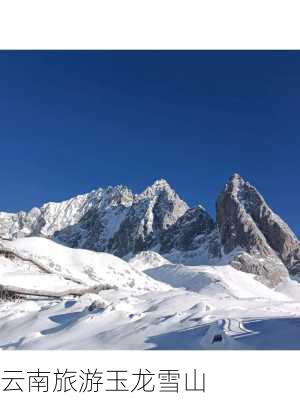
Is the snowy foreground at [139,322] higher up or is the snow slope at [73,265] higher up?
the snow slope at [73,265]

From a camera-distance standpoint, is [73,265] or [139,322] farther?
[73,265]

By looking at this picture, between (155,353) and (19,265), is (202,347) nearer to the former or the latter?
(155,353)

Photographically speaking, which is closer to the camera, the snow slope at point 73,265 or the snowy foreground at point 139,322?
the snowy foreground at point 139,322

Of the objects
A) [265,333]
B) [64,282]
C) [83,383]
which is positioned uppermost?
[64,282]

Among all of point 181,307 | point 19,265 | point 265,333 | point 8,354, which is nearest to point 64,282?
point 19,265

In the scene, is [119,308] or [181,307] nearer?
[119,308]

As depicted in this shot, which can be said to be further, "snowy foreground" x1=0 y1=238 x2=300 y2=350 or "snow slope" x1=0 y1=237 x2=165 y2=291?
"snow slope" x1=0 y1=237 x2=165 y2=291

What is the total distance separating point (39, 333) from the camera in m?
35.2

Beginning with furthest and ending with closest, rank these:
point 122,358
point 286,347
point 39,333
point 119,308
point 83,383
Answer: point 119,308
point 39,333
point 286,347
point 122,358
point 83,383

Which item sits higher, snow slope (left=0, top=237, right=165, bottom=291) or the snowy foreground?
snow slope (left=0, top=237, right=165, bottom=291)

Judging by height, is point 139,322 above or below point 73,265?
below

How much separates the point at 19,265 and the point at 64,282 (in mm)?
14642

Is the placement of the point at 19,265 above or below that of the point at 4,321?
above

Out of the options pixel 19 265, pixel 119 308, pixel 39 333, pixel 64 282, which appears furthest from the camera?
pixel 19 265
